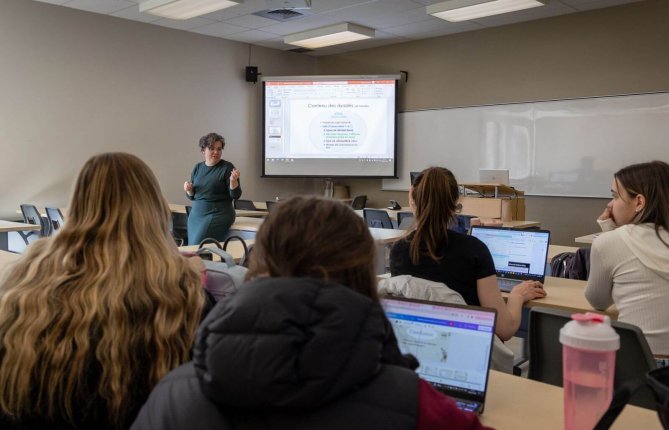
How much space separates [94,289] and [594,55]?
6.59 metres

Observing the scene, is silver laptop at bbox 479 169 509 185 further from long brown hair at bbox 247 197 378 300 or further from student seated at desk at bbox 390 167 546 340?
long brown hair at bbox 247 197 378 300

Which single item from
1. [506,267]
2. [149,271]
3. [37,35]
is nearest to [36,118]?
[37,35]

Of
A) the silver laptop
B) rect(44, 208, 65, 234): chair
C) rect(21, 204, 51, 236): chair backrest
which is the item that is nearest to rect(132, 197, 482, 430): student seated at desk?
rect(44, 208, 65, 234): chair

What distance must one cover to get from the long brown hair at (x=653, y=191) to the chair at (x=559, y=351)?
0.56 m

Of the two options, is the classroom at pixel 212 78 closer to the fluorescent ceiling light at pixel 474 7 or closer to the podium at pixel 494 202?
the fluorescent ceiling light at pixel 474 7

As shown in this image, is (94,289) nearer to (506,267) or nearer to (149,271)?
(149,271)

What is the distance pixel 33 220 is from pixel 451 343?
5479 mm

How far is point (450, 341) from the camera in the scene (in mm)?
1485

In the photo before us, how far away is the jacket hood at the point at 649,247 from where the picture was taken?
7.66 feet

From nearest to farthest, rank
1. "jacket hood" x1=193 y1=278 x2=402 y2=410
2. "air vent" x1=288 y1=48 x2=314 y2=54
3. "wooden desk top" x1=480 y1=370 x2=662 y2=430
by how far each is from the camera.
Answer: "jacket hood" x1=193 y1=278 x2=402 y2=410
"wooden desk top" x1=480 y1=370 x2=662 y2=430
"air vent" x1=288 y1=48 x2=314 y2=54

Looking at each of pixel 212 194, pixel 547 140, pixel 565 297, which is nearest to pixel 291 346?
pixel 565 297

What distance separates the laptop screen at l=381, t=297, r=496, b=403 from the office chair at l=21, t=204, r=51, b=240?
5.14 meters

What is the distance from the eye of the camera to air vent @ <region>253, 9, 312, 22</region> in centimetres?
673

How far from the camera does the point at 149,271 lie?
1.38 meters
